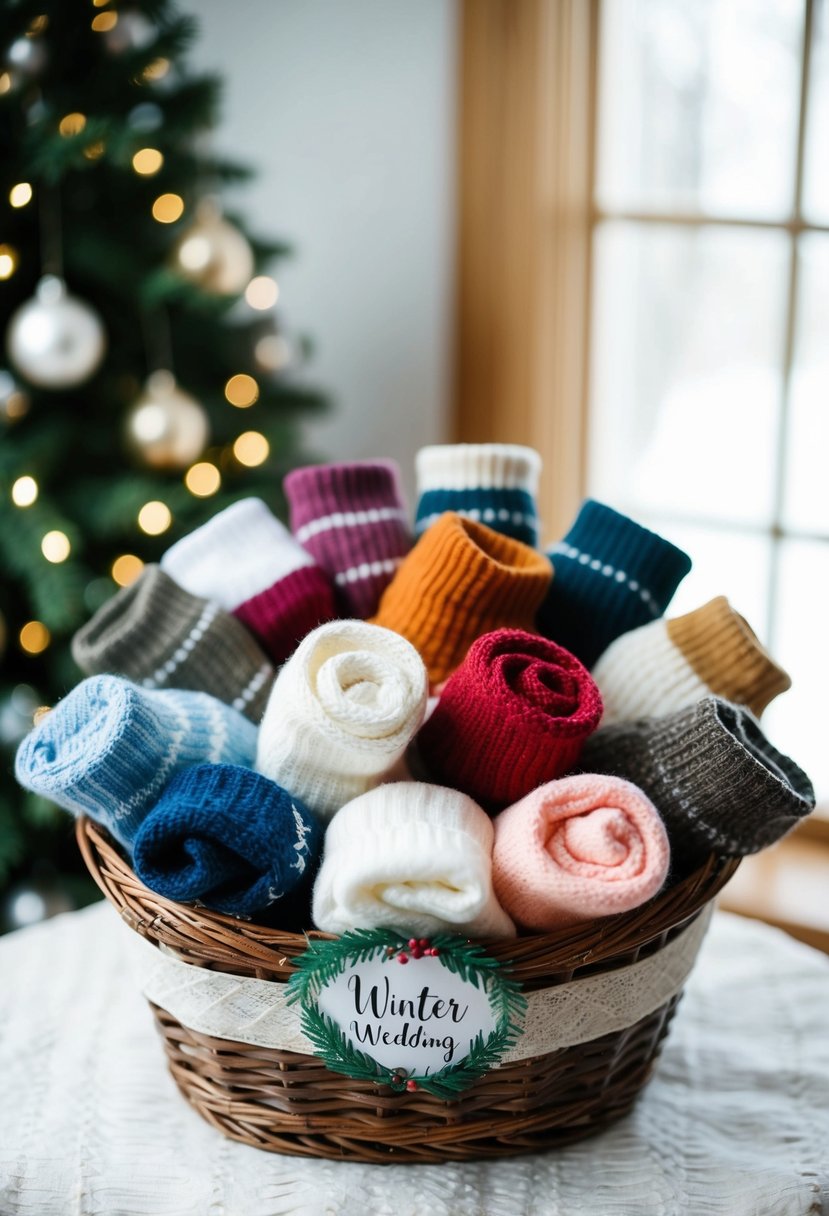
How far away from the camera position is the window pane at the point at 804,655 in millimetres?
1382

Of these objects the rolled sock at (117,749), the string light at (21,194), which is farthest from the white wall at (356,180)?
the rolled sock at (117,749)

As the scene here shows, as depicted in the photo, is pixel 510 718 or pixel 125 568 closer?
pixel 510 718

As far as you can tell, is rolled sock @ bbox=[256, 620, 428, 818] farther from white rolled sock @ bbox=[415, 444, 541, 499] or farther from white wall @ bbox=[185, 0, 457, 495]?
white wall @ bbox=[185, 0, 457, 495]

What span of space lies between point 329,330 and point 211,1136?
112cm

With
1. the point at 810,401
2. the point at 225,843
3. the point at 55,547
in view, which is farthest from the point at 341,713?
the point at 810,401

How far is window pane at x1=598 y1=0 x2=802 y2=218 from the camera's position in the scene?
1.26 meters

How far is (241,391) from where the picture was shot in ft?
4.66

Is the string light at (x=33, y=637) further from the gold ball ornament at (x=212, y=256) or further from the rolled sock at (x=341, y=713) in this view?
the rolled sock at (x=341, y=713)

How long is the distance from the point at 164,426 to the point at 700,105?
0.70 m

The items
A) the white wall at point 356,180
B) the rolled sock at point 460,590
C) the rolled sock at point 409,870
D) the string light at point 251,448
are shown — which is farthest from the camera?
the white wall at point 356,180

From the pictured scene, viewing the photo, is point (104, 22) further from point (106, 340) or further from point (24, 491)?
point (24, 491)

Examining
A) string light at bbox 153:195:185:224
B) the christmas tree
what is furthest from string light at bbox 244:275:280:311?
string light at bbox 153:195:185:224

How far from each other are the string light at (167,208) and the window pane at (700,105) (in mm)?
499

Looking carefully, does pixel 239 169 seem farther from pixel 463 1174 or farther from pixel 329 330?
pixel 463 1174
